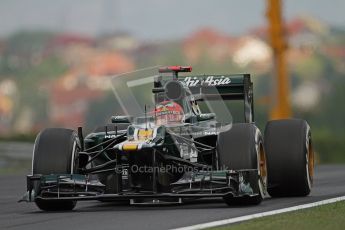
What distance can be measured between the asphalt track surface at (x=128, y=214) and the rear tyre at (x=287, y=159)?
0.84 feet

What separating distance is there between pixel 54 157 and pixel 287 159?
10.8ft

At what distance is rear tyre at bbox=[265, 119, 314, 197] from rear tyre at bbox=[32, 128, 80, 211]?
2.78m

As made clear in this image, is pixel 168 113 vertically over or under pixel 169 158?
over

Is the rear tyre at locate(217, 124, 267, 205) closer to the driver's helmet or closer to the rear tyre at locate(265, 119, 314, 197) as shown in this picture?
the driver's helmet

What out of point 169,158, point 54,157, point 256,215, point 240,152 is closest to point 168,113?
point 169,158

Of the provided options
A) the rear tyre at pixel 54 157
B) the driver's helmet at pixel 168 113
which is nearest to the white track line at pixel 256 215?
the driver's helmet at pixel 168 113

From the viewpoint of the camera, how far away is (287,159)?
640 inches

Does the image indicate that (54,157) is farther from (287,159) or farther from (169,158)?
(287,159)

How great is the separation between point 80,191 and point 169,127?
141 centimetres

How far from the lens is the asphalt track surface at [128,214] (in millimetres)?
12656

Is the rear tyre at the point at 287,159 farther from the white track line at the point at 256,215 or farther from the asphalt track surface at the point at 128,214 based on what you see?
the white track line at the point at 256,215

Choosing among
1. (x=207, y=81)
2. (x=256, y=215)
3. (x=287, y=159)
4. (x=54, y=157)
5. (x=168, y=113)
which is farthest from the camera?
(x=207, y=81)

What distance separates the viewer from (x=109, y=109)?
34.1m

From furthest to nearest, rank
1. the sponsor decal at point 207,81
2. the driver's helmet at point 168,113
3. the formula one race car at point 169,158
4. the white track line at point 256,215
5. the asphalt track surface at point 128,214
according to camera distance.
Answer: the sponsor decal at point 207,81, the driver's helmet at point 168,113, the formula one race car at point 169,158, the asphalt track surface at point 128,214, the white track line at point 256,215
